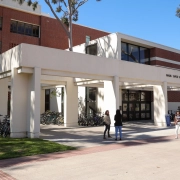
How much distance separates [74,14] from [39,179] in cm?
2236

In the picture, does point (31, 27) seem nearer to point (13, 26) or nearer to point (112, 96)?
point (13, 26)

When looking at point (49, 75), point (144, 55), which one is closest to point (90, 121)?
point (49, 75)

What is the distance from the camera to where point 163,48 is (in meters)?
27.3

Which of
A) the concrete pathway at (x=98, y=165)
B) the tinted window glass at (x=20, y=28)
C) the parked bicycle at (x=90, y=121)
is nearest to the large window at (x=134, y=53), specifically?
the parked bicycle at (x=90, y=121)

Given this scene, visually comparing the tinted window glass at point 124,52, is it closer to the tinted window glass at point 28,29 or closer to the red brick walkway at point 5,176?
the tinted window glass at point 28,29

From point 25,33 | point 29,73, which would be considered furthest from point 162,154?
point 25,33

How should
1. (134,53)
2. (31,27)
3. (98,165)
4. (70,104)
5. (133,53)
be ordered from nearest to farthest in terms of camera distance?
(98,165)
(70,104)
(133,53)
(134,53)
(31,27)

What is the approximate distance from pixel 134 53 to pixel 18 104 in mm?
15033

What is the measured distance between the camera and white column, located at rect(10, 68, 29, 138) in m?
13.2

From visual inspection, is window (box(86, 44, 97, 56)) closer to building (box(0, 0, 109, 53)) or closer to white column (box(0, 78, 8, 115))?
white column (box(0, 78, 8, 115))

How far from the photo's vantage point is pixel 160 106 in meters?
20.5

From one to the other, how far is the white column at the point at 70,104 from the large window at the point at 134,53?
255 inches

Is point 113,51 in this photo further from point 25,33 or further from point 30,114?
point 25,33

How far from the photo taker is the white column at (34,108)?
12820 mm
